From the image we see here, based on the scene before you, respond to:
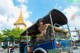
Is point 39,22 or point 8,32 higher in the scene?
point 8,32

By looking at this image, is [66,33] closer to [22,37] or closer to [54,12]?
[54,12]

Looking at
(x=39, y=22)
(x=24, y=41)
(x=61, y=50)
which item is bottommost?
(x=61, y=50)

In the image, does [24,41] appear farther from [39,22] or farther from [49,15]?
[49,15]

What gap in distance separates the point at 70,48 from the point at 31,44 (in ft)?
5.03

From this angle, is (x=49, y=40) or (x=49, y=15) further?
(x=49, y=15)

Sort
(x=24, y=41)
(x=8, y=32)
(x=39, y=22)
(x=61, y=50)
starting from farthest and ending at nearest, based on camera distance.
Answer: (x=8, y=32) < (x=24, y=41) < (x=39, y=22) < (x=61, y=50)

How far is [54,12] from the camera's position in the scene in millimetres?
6785

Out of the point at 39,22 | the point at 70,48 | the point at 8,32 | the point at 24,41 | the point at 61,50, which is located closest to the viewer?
the point at 61,50

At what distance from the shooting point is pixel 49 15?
651 cm

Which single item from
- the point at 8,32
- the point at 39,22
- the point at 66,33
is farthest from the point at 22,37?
the point at 8,32

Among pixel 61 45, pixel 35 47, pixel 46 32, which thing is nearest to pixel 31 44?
pixel 35 47

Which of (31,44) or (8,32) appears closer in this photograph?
(31,44)

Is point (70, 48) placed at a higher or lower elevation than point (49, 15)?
lower

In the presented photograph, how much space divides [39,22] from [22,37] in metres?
1.38
